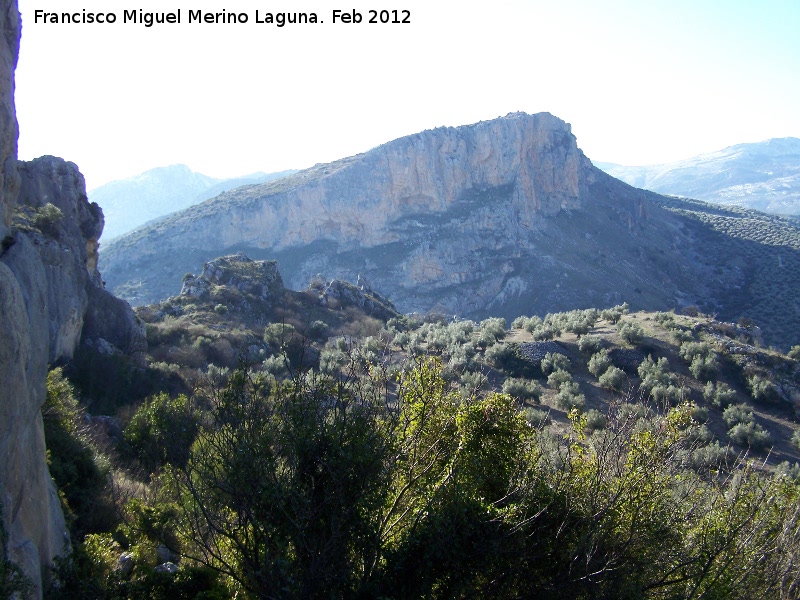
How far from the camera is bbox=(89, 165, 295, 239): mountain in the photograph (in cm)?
14238

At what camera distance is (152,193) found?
15688cm

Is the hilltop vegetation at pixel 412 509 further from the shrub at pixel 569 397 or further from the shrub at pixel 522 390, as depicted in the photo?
the shrub at pixel 522 390

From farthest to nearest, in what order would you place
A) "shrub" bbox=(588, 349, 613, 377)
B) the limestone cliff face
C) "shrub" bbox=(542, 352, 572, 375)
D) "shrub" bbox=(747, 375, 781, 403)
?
the limestone cliff face < "shrub" bbox=(542, 352, 572, 375) < "shrub" bbox=(588, 349, 613, 377) < "shrub" bbox=(747, 375, 781, 403)

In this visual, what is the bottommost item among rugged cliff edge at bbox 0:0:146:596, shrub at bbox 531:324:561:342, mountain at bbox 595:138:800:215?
shrub at bbox 531:324:561:342

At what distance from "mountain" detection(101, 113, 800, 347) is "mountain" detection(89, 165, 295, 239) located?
67.1 m

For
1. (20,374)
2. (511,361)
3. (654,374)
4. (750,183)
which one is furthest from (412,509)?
(750,183)

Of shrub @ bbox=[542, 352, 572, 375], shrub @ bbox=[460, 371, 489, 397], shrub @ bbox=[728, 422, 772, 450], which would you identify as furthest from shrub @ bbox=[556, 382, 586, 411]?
shrub @ bbox=[728, 422, 772, 450]

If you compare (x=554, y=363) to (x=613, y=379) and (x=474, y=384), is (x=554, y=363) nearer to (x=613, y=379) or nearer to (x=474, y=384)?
(x=613, y=379)

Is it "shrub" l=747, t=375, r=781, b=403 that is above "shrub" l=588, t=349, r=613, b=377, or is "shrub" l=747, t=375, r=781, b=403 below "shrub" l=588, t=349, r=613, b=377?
below

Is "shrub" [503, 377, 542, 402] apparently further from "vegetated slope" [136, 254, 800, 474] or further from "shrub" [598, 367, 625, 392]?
"shrub" [598, 367, 625, 392]

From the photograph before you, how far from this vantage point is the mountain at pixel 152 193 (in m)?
142

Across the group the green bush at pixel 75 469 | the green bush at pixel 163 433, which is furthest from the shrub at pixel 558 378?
the green bush at pixel 75 469

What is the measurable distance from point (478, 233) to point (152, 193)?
124 m

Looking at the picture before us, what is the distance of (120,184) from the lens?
166500 millimetres
